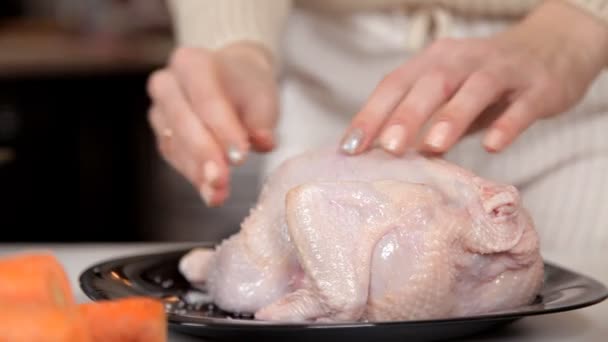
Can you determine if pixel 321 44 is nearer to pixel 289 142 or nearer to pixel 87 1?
pixel 289 142

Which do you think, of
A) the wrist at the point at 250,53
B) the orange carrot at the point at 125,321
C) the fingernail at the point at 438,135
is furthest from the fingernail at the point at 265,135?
the orange carrot at the point at 125,321

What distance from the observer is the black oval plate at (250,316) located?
567 mm

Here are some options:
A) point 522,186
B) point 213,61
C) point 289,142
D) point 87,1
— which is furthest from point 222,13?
point 87,1

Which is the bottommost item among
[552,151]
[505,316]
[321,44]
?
[505,316]

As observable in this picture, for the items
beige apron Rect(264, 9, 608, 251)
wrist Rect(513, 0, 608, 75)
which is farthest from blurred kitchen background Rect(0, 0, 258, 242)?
wrist Rect(513, 0, 608, 75)

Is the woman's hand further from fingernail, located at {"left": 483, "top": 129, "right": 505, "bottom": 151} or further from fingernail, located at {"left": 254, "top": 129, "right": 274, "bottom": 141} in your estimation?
fingernail, located at {"left": 254, "top": 129, "right": 274, "bottom": 141}

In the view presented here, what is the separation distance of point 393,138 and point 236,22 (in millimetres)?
416

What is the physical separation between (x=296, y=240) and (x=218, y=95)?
29 cm

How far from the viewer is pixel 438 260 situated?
65cm

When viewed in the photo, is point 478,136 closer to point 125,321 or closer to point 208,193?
point 208,193

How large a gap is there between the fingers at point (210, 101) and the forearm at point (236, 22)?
4.5 inches

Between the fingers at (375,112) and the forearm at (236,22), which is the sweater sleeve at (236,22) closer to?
the forearm at (236,22)

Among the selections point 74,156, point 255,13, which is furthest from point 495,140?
point 74,156

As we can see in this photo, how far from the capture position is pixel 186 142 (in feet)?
3.02
